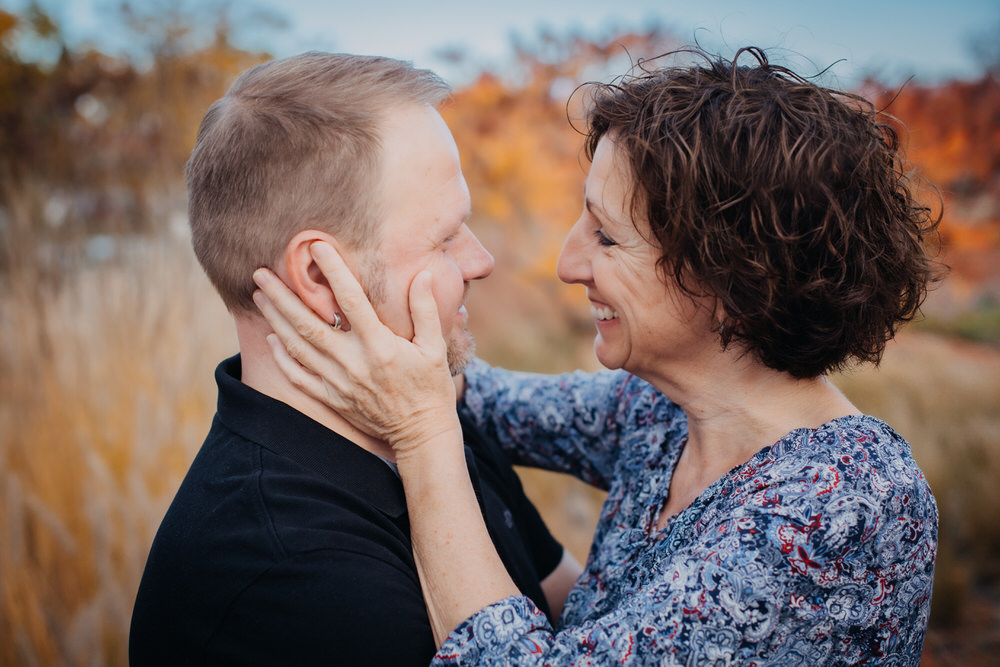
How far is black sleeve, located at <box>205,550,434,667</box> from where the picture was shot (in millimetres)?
1453

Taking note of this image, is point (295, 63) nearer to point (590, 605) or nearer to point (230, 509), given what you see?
point (230, 509)

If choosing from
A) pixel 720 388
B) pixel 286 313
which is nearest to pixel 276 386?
pixel 286 313

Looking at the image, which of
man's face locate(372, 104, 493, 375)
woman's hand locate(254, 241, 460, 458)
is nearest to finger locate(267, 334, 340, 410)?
woman's hand locate(254, 241, 460, 458)

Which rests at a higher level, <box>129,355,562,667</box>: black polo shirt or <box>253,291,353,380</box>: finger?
→ <box>253,291,353,380</box>: finger

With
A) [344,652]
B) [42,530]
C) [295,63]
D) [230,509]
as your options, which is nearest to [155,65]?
[42,530]

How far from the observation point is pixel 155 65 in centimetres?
512

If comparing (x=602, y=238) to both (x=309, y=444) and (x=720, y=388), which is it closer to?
(x=720, y=388)

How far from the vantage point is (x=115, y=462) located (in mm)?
3789

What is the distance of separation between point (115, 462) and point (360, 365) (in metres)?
2.73

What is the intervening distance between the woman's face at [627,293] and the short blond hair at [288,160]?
24.0 inches

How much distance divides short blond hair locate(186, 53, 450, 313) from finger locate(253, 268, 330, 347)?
7 cm

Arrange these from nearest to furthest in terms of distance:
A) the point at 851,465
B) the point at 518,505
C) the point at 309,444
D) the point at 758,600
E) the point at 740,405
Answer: the point at 758,600, the point at 851,465, the point at 309,444, the point at 740,405, the point at 518,505

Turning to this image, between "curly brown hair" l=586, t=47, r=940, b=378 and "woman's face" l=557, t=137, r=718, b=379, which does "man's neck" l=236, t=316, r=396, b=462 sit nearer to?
"woman's face" l=557, t=137, r=718, b=379

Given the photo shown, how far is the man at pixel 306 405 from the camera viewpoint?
58.2 inches
